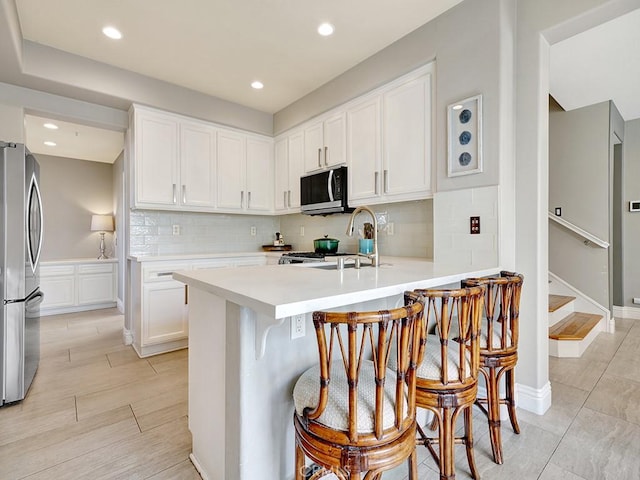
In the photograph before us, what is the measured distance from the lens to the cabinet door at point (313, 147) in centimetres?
356

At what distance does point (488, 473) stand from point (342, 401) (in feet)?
3.60

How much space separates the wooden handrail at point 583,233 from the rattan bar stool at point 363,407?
4137mm

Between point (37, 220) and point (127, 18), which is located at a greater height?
point (127, 18)

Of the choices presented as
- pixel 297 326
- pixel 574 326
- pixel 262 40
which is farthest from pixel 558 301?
pixel 262 40

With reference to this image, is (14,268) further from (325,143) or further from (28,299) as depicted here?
(325,143)

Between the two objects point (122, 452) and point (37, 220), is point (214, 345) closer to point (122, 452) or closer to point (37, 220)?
point (122, 452)

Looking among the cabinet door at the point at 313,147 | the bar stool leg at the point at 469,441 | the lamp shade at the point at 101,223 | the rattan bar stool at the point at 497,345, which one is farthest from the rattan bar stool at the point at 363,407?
the lamp shade at the point at 101,223

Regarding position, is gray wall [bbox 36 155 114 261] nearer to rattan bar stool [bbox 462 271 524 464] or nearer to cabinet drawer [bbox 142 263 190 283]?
cabinet drawer [bbox 142 263 190 283]

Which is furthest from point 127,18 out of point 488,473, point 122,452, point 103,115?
point 488,473

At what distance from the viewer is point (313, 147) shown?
366 cm

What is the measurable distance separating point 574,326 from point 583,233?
4.19 feet

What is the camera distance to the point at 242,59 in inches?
118

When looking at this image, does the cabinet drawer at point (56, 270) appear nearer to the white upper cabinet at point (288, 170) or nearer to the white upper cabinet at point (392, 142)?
the white upper cabinet at point (288, 170)

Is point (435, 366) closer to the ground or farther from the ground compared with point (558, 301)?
farther from the ground
